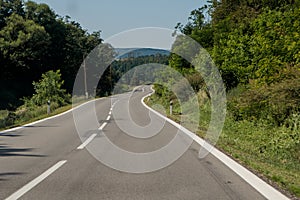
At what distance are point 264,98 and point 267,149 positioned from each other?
4384mm

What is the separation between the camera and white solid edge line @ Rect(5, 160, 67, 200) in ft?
19.9

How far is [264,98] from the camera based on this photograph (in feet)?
51.9

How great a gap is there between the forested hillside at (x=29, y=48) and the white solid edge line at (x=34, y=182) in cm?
4813

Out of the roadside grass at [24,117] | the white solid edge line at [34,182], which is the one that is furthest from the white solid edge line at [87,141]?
the roadside grass at [24,117]

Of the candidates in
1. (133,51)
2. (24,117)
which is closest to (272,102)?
(133,51)

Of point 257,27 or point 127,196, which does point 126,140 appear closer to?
point 127,196

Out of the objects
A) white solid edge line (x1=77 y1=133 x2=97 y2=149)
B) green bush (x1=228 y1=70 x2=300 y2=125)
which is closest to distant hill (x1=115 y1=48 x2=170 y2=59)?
white solid edge line (x1=77 y1=133 x2=97 y2=149)

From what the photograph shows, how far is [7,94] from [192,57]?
36027 millimetres

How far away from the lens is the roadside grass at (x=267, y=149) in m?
7.03

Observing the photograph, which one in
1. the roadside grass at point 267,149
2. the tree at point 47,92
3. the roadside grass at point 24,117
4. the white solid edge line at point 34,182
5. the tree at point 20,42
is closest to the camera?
the white solid edge line at point 34,182

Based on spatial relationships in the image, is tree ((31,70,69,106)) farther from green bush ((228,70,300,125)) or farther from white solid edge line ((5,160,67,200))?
white solid edge line ((5,160,67,200))

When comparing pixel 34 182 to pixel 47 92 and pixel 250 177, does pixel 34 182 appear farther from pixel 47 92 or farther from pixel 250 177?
pixel 47 92

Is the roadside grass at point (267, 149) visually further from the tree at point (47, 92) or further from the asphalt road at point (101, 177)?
the tree at point (47, 92)

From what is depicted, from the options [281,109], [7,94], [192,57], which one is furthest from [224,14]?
[7,94]
